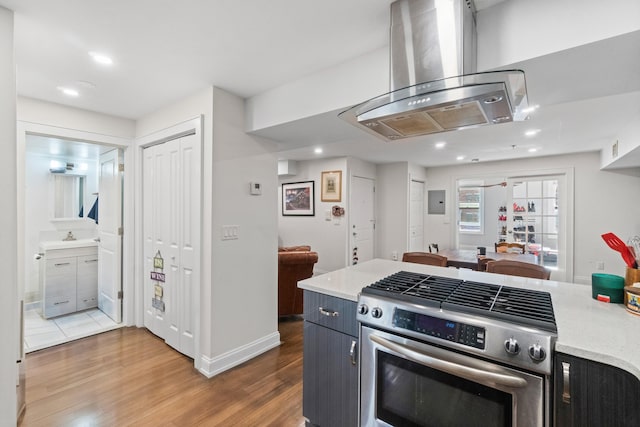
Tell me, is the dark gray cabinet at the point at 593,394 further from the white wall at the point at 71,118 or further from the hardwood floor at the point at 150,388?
the white wall at the point at 71,118

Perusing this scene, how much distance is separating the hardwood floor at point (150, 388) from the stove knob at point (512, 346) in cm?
139

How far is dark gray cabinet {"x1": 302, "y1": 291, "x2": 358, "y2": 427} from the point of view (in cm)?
155

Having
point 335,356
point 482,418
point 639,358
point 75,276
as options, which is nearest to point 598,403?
point 639,358

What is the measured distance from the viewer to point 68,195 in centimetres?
435

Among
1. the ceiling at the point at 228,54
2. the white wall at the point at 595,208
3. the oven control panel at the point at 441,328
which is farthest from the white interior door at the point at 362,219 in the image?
the oven control panel at the point at 441,328

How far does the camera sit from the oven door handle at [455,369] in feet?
3.51

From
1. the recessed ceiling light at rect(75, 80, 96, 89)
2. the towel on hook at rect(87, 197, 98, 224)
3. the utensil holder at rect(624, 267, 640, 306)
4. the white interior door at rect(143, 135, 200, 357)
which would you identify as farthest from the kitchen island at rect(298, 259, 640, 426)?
the towel on hook at rect(87, 197, 98, 224)

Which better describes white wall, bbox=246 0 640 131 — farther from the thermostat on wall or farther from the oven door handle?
the oven door handle

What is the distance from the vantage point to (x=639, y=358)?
0.91 meters

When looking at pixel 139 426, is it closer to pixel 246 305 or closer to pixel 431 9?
pixel 246 305

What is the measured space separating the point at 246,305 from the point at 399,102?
7.14ft

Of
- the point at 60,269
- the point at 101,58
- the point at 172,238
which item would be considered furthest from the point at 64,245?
the point at 101,58

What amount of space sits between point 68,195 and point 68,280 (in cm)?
149

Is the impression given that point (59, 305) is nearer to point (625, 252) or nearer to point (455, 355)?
point (455, 355)
